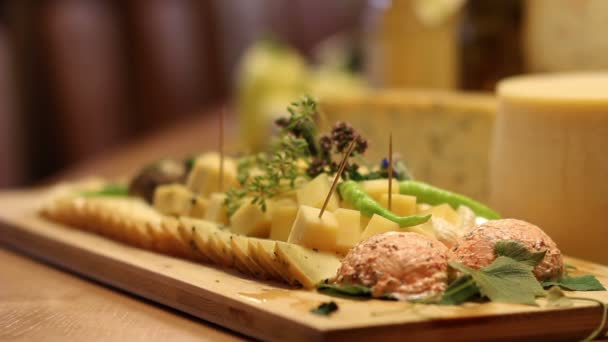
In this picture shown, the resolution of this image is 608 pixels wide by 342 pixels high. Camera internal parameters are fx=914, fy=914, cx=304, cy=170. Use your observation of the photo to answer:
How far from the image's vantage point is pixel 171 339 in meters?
1.27

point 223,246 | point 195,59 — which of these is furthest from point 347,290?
point 195,59

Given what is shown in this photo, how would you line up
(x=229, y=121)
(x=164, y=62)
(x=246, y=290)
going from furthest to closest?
(x=229, y=121) → (x=164, y=62) → (x=246, y=290)

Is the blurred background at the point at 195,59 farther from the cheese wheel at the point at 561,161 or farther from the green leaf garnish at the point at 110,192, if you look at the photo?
the green leaf garnish at the point at 110,192

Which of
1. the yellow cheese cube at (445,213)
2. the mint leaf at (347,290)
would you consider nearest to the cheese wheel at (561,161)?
the yellow cheese cube at (445,213)

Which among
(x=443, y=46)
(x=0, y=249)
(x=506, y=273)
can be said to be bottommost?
(x=0, y=249)

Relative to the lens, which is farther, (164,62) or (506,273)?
A: (164,62)

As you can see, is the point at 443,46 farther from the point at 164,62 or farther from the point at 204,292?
the point at 164,62

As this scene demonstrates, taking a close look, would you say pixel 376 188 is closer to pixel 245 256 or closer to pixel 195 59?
pixel 245 256

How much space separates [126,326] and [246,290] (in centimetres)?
18

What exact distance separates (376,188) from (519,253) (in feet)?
1.00

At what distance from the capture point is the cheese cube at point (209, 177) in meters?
1.80

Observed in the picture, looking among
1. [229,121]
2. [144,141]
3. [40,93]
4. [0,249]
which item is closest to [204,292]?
[0,249]

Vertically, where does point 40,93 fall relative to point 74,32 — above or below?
below

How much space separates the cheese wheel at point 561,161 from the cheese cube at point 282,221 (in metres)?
0.49
